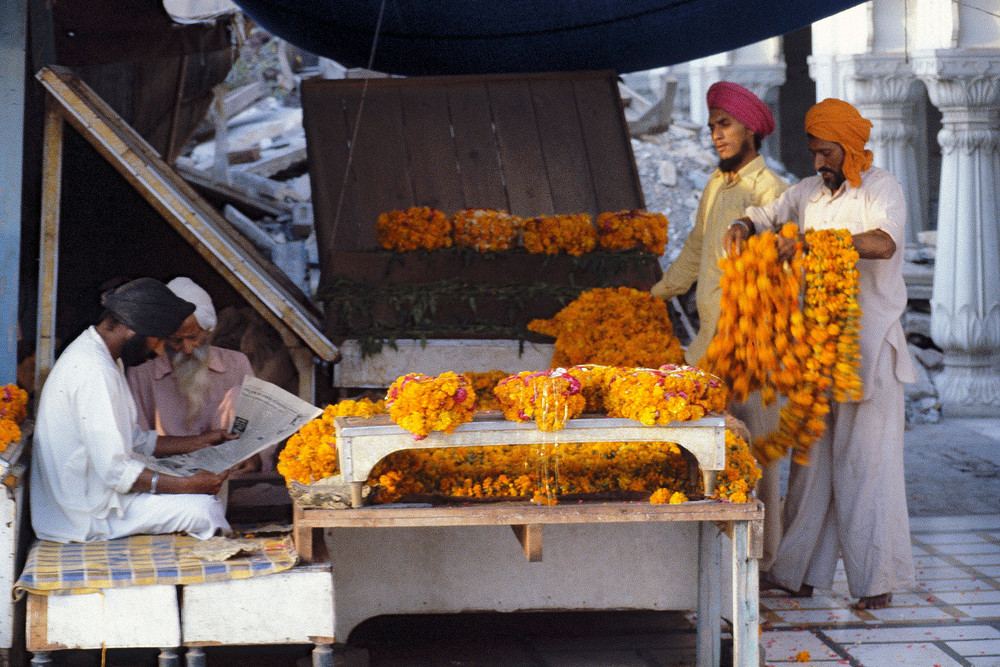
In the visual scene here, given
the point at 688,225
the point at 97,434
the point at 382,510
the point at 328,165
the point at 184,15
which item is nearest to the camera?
the point at 382,510

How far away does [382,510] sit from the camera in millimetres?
3820

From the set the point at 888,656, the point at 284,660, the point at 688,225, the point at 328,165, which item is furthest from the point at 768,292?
the point at 688,225

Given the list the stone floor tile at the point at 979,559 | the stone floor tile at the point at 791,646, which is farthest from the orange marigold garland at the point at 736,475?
the stone floor tile at the point at 979,559

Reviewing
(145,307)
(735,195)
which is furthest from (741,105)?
(145,307)

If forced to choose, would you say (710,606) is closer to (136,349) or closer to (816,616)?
(816,616)

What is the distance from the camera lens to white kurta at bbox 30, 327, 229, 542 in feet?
13.7

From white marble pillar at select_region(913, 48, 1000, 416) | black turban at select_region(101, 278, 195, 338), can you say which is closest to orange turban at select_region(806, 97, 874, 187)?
black turban at select_region(101, 278, 195, 338)

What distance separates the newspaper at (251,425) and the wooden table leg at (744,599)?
1.63m

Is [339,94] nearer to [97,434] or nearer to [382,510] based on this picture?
[97,434]

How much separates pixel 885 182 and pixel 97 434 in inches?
129

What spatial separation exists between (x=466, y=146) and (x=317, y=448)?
3835 mm

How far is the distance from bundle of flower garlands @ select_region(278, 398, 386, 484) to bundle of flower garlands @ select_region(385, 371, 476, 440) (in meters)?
0.32

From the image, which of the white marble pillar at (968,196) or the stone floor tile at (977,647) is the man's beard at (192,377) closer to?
the stone floor tile at (977,647)

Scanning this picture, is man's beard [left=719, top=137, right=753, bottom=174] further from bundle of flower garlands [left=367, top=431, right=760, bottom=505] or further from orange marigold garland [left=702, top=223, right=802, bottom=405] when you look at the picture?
bundle of flower garlands [left=367, top=431, right=760, bottom=505]
